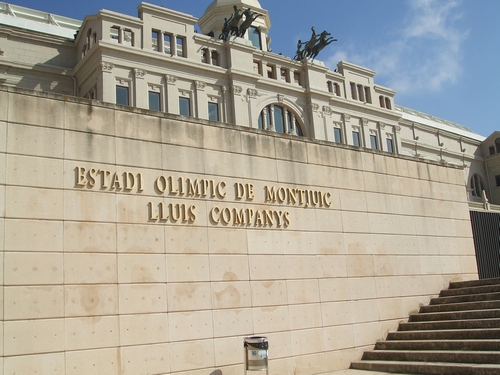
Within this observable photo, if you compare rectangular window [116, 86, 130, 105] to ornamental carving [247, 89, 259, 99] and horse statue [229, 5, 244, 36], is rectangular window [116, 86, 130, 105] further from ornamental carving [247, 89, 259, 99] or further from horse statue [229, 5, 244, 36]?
horse statue [229, 5, 244, 36]

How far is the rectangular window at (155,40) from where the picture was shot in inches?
1548

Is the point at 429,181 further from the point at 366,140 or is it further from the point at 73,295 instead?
the point at 366,140

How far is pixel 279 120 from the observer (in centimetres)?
4538

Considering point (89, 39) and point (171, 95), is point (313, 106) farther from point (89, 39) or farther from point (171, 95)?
point (89, 39)

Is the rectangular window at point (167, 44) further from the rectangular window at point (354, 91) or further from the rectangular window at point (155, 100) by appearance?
the rectangular window at point (354, 91)

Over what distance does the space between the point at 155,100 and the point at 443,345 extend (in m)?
29.1

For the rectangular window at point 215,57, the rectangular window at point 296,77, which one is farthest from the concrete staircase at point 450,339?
the rectangular window at point 296,77

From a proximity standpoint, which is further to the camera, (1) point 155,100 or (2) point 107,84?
(1) point 155,100

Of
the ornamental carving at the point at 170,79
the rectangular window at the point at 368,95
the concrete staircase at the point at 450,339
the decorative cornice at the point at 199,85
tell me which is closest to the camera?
the concrete staircase at the point at 450,339

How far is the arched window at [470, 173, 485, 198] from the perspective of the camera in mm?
64875

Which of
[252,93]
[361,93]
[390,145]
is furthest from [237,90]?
[390,145]

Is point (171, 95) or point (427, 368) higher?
point (171, 95)

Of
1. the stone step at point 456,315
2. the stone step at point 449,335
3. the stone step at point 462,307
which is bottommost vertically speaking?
the stone step at point 449,335

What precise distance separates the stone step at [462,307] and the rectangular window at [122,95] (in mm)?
25985
